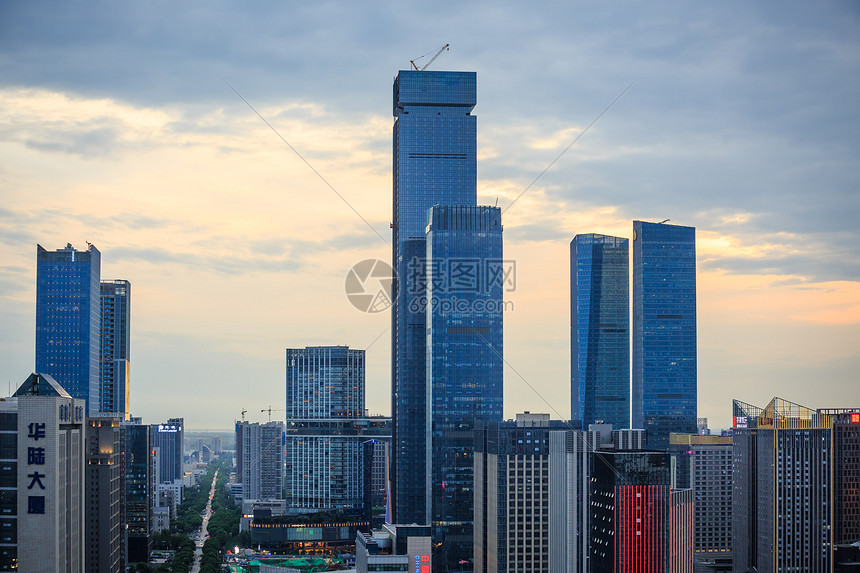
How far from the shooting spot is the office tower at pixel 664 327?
138 meters

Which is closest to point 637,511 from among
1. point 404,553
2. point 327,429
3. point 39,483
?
point 404,553

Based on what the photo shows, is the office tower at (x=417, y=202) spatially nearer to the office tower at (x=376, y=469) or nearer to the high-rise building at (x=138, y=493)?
the high-rise building at (x=138, y=493)

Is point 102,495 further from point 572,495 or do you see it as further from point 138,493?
point 138,493

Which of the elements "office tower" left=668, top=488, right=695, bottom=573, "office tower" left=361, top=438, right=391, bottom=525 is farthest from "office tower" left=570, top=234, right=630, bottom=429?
"office tower" left=668, top=488, right=695, bottom=573

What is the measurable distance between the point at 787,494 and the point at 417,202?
47193 mm

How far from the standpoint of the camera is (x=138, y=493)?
125m

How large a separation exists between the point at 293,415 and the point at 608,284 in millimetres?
63667

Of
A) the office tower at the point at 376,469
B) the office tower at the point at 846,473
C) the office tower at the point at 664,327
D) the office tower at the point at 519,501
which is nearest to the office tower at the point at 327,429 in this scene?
the office tower at the point at 376,469

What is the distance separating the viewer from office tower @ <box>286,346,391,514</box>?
6393 inches

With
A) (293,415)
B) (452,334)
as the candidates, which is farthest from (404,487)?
(293,415)

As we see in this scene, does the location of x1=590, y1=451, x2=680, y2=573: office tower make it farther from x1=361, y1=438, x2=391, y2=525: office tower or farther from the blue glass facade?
x1=361, y1=438, x2=391, y2=525: office tower

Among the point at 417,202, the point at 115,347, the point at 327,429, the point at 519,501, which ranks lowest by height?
the point at 327,429

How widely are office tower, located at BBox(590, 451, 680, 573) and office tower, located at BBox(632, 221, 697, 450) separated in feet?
236

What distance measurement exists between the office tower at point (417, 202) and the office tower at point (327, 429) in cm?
4600
